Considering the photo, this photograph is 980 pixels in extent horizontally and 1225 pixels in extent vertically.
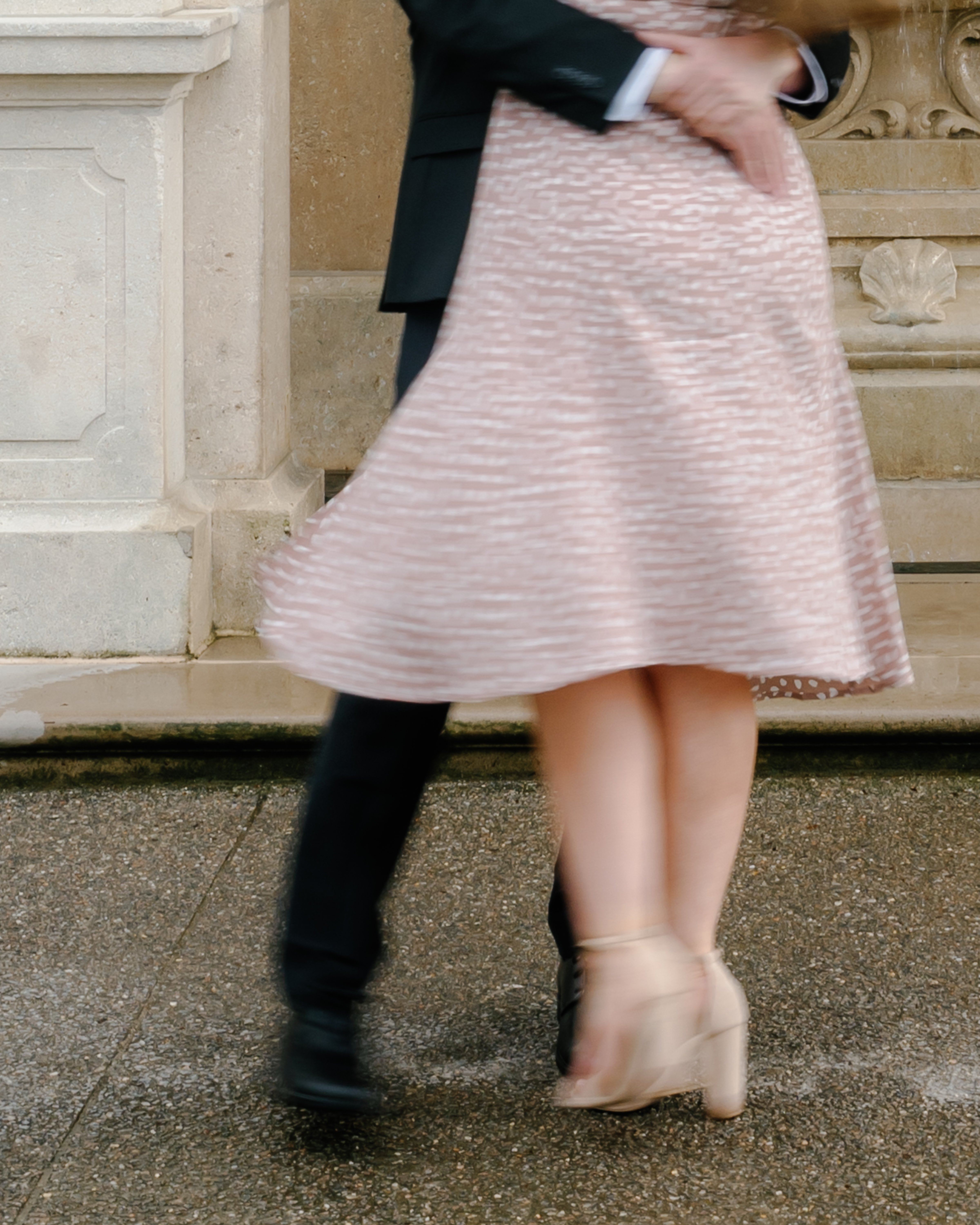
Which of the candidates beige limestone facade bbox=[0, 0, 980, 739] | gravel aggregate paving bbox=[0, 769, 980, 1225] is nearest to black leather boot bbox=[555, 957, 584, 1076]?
gravel aggregate paving bbox=[0, 769, 980, 1225]

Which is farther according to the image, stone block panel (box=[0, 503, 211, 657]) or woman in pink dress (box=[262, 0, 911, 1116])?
stone block panel (box=[0, 503, 211, 657])

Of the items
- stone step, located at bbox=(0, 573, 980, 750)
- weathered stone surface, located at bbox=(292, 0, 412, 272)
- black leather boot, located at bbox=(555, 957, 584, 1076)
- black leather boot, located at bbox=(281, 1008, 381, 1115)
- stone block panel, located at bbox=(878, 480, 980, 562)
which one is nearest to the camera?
black leather boot, located at bbox=(281, 1008, 381, 1115)

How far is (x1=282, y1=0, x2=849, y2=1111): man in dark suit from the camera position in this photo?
1620 millimetres

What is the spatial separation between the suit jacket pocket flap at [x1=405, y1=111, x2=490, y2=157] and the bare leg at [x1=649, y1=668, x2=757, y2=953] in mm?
566

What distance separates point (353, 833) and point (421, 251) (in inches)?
24.1

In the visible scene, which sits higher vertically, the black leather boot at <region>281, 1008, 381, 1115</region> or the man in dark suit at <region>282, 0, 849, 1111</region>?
the man in dark suit at <region>282, 0, 849, 1111</region>

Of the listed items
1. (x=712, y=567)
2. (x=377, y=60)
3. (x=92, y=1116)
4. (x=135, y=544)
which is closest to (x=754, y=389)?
(x=712, y=567)

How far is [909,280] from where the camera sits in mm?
5066

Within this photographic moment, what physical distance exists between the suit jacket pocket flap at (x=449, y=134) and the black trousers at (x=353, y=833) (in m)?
0.17

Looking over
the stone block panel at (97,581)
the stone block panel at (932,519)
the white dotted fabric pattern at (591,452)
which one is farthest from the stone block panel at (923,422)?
the white dotted fabric pattern at (591,452)

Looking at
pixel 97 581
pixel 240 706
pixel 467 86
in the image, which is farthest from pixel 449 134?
pixel 97 581

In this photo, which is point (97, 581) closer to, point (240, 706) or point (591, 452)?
point (240, 706)

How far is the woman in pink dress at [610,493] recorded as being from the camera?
165 centimetres

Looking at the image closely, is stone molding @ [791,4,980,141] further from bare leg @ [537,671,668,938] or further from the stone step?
bare leg @ [537,671,668,938]
